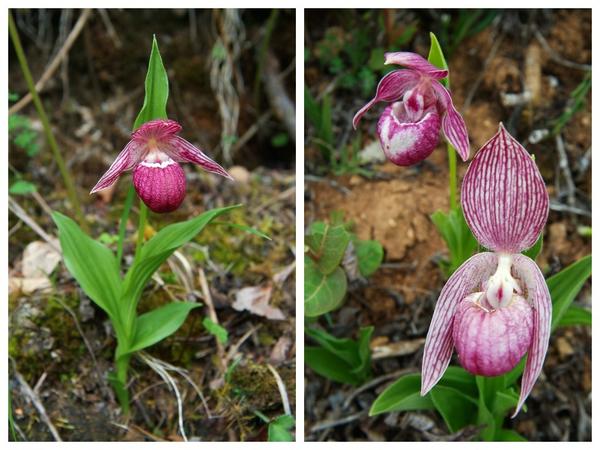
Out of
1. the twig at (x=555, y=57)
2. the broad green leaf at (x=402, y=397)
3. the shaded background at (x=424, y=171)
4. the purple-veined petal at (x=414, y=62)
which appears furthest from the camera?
the twig at (x=555, y=57)

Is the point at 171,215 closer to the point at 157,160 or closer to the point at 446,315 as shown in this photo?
the point at 157,160

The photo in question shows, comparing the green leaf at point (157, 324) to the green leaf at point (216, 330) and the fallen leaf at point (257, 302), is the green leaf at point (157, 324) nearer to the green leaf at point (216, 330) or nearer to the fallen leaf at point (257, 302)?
the green leaf at point (216, 330)

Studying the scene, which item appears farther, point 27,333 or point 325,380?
point 325,380

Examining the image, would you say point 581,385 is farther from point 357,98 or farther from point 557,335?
point 357,98

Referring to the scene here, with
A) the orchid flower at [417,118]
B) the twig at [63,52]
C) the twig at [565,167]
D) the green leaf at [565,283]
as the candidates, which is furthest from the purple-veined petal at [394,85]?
the twig at [63,52]

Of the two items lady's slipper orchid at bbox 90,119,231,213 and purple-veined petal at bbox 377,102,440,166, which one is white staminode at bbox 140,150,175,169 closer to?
lady's slipper orchid at bbox 90,119,231,213
